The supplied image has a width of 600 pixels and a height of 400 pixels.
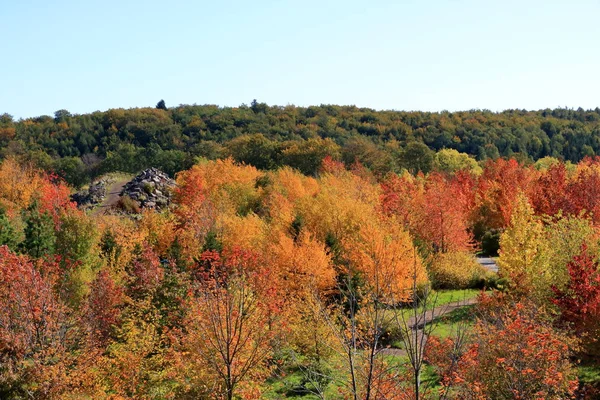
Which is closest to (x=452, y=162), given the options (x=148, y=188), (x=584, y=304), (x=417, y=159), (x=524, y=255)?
(x=417, y=159)

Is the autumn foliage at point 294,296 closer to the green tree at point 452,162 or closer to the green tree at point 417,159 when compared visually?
the green tree at point 417,159

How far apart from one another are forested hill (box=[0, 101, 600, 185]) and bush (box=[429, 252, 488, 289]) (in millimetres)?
49128

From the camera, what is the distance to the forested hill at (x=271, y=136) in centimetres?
10675

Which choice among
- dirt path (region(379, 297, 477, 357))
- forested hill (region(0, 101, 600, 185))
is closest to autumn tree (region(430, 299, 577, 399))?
dirt path (region(379, 297, 477, 357))

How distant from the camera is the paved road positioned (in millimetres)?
56062

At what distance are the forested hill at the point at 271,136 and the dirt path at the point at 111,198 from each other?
1953 centimetres

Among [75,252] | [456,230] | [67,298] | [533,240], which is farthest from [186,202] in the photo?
[533,240]

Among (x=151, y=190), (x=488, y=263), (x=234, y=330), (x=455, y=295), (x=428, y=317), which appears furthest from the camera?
(x=151, y=190)

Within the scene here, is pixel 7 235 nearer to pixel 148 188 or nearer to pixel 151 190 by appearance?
pixel 151 190

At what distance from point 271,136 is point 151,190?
73.6 m

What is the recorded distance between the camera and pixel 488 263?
59.3m

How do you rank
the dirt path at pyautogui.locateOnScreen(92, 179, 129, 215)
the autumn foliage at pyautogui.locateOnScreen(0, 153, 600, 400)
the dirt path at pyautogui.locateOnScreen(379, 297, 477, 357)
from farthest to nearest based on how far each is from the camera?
1. the dirt path at pyautogui.locateOnScreen(92, 179, 129, 215)
2. the dirt path at pyautogui.locateOnScreen(379, 297, 477, 357)
3. the autumn foliage at pyautogui.locateOnScreen(0, 153, 600, 400)

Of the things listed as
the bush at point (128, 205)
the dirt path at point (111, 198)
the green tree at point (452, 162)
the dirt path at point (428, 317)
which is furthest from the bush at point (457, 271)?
the green tree at point (452, 162)

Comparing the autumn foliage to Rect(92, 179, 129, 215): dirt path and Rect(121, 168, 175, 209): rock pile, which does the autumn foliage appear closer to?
Rect(92, 179, 129, 215): dirt path
